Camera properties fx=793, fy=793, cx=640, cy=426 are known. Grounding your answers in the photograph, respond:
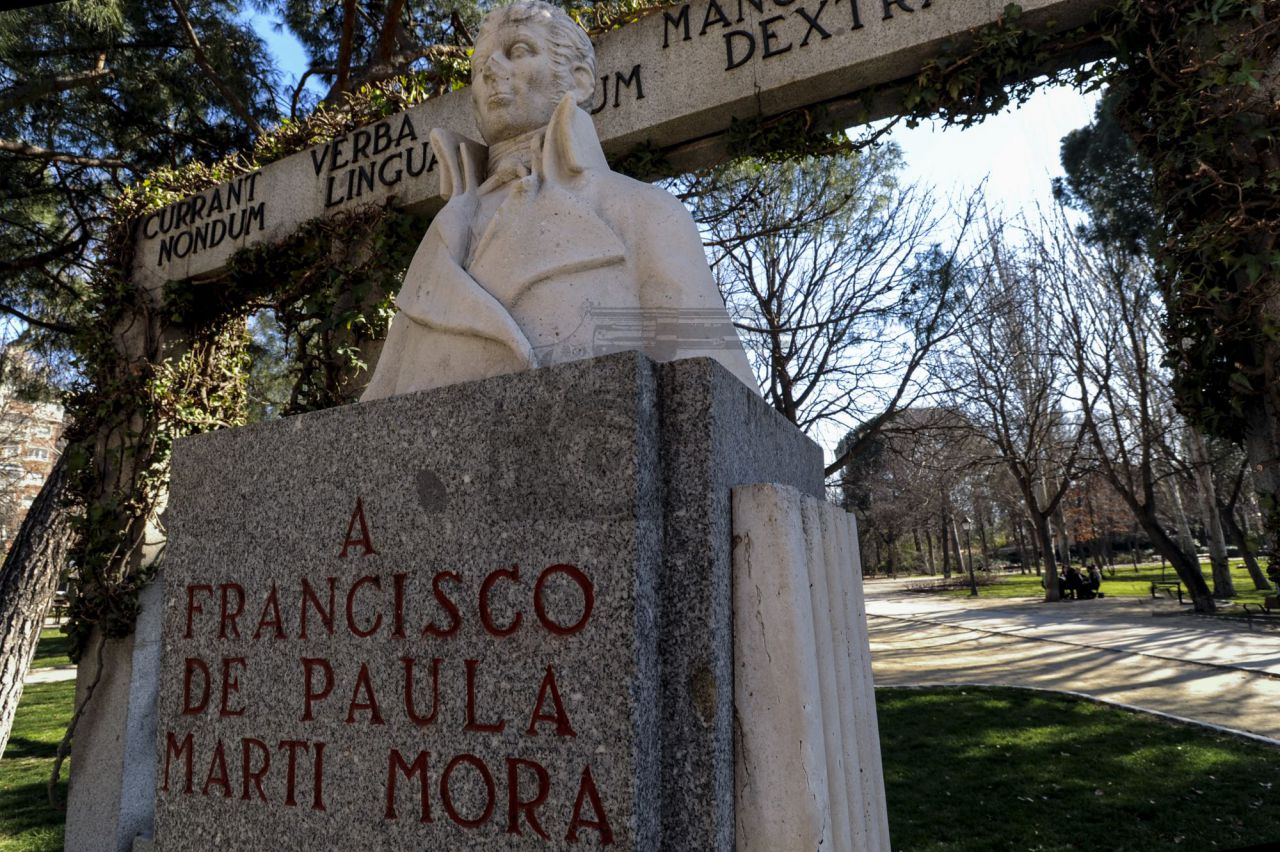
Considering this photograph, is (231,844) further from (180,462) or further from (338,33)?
(338,33)

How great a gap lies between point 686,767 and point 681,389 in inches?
27.0

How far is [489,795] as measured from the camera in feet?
4.88

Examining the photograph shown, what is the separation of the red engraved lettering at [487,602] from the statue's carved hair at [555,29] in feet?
4.76

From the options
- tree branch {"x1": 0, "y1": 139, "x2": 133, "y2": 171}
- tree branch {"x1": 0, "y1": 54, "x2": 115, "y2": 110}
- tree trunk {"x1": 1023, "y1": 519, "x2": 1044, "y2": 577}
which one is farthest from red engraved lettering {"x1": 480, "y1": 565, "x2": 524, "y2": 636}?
tree trunk {"x1": 1023, "y1": 519, "x2": 1044, "y2": 577}

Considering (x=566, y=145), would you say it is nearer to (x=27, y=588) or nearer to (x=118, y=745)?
(x=118, y=745)

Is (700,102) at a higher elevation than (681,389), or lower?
higher

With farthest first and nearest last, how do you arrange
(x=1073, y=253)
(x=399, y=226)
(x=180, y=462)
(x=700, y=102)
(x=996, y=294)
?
(x=1073, y=253)
(x=996, y=294)
(x=399, y=226)
(x=700, y=102)
(x=180, y=462)

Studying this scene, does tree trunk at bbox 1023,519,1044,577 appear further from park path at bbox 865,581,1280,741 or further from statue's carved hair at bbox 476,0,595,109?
statue's carved hair at bbox 476,0,595,109

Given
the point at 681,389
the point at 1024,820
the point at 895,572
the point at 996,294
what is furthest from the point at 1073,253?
the point at 895,572

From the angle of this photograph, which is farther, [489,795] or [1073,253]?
[1073,253]

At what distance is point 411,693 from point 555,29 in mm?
1792

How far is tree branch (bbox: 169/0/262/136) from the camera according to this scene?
726cm

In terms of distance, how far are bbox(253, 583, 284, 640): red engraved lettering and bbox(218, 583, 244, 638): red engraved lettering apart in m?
0.08

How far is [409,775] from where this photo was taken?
1.58 m
